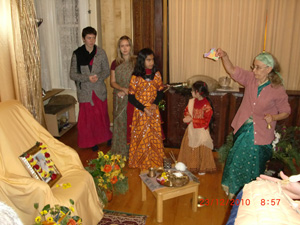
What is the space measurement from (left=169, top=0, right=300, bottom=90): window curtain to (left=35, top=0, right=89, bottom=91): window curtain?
1.52 metres

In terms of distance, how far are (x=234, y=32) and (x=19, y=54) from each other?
2.64m

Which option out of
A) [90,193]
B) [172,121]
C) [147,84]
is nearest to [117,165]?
[90,193]

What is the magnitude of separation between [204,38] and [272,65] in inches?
64.8

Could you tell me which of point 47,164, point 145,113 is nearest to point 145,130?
point 145,113

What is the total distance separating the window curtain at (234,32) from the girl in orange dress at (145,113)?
1050 millimetres

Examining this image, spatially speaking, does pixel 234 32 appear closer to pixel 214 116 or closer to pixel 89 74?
pixel 214 116

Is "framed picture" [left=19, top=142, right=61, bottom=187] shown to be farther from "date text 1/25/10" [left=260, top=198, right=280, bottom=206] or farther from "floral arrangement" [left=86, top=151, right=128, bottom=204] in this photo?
"date text 1/25/10" [left=260, top=198, right=280, bottom=206]

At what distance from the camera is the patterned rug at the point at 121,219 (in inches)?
104

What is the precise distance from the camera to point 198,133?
10.8ft

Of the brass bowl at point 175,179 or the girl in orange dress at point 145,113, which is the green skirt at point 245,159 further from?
the girl in orange dress at point 145,113

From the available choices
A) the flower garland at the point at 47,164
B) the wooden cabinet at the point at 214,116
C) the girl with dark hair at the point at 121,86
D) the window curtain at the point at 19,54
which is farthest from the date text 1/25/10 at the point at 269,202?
the wooden cabinet at the point at 214,116

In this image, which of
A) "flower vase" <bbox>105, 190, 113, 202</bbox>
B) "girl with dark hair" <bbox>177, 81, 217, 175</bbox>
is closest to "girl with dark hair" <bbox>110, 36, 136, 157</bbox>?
"girl with dark hair" <bbox>177, 81, 217, 175</bbox>

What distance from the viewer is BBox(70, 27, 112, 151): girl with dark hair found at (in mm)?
3783

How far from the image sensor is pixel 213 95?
12.5 feet
